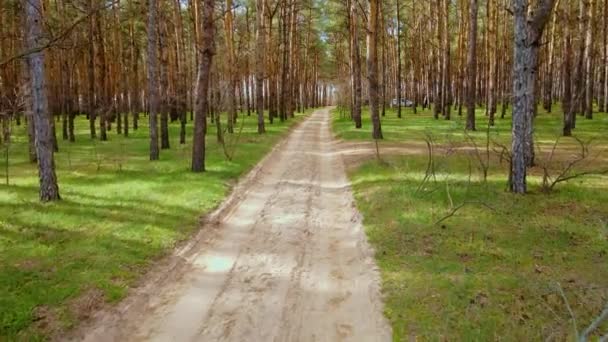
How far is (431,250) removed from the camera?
22.3 ft

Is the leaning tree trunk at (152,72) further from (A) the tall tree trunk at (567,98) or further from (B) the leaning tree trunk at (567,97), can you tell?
(B) the leaning tree trunk at (567,97)

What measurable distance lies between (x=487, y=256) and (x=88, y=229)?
6.27 m

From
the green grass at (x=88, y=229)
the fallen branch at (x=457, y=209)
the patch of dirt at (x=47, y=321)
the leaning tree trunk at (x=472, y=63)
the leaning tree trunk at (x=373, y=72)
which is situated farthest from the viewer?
the leaning tree trunk at (x=472, y=63)

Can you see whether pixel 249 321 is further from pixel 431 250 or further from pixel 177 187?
pixel 177 187

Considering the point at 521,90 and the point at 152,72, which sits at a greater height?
the point at 152,72

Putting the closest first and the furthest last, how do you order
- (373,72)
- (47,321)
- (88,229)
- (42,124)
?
(47,321), (88,229), (42,124), (373,72)

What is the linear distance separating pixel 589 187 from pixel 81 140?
22.0 m

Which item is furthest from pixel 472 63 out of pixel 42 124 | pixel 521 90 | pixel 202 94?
pixel 42 124

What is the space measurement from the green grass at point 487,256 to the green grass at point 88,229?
11.0 ft

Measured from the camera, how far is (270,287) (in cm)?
584

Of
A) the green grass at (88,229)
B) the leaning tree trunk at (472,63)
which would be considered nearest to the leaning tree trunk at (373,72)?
the leaning tree trunk at (472,63)

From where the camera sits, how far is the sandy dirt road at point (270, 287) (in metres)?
4.80

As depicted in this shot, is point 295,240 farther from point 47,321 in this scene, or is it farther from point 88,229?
point 47,321

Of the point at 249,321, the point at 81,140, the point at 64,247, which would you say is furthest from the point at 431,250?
the point at 81,140
